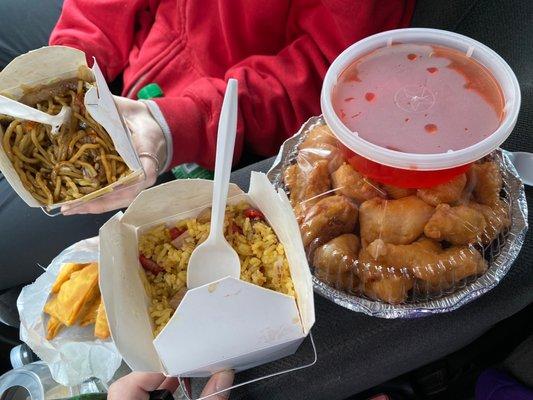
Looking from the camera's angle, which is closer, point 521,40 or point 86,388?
point 521,40

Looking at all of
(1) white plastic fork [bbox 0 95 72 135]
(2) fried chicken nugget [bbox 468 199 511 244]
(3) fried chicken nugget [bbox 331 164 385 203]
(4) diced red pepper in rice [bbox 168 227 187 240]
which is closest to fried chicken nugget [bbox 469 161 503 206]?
(2) fried chicken nugget [bbox 468 199 511 244]

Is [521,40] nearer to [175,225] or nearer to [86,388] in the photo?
[175,225]

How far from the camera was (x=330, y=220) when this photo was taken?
593mm

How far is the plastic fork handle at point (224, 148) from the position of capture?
500mm

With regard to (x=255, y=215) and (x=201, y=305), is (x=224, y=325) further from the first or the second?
Answer: (x=255, y=215)

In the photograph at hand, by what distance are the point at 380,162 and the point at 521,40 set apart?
1.05 ft

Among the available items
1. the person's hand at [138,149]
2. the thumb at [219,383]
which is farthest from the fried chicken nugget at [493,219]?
the person's hand at [138,149]

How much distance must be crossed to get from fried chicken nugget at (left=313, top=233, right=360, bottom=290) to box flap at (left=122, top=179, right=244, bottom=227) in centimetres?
13

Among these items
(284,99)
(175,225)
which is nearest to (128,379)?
(175,225)

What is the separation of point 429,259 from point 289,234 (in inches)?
6.0

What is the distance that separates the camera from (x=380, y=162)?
51 cm

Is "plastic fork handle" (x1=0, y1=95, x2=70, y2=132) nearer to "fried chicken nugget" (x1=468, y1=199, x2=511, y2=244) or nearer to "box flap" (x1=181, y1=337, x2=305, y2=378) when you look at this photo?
"box flap" (x1=181, y1=337, x2=305, y2=378)

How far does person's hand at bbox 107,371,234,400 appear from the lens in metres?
0.62

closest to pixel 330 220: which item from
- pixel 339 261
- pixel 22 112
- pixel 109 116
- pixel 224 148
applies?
pixel 339 261
